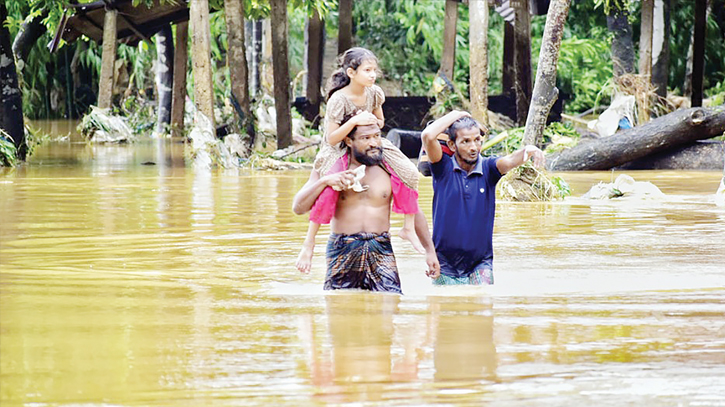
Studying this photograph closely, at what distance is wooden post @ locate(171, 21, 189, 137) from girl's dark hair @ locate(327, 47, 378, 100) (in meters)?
16.4

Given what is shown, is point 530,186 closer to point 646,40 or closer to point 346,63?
point 346,63

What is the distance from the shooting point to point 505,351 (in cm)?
441

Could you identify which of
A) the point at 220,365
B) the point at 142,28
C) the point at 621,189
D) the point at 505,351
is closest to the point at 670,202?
the point at 621,189

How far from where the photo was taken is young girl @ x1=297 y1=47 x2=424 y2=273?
18.2 ft

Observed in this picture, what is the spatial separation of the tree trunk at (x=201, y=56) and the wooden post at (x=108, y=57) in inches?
191

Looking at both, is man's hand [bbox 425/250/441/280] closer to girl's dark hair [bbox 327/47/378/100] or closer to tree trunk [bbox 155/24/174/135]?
girl's dark hair [bbox 327/47/378/100]

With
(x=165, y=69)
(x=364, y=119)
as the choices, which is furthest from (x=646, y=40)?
(x=364, y=119)

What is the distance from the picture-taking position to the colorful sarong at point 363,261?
5.57 meters

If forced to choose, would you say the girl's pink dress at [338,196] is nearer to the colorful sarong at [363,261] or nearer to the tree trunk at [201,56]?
the colorful sarong at [363,261]

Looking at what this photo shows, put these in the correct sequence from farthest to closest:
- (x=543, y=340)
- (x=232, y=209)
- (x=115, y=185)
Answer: (x=115, y=185) < (x=232, y=209) < (x=543, y=340)

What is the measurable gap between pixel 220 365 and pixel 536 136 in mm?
8347

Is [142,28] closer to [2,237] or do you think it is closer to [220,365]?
[2,237]

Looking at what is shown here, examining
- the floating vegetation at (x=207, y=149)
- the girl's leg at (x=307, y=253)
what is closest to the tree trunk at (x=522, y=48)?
the floating vegetation at (x=207, y=149)

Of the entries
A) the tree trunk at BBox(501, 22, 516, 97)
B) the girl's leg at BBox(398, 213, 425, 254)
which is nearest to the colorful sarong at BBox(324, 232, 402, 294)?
the girl's leg at BBox(398, 213, 425, 254)
